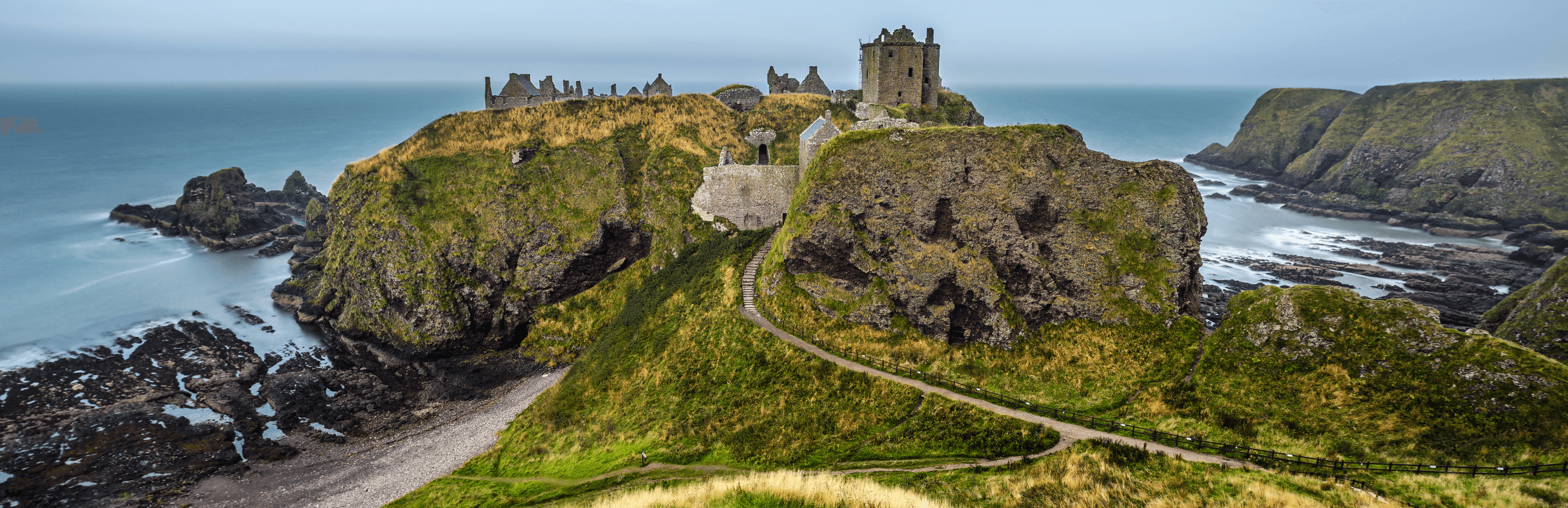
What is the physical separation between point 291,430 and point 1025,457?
31.5 meters

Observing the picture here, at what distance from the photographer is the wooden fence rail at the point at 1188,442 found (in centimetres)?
1661

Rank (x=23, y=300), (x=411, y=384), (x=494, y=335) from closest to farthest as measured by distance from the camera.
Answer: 1. (x=411, y=384)
2. (x=494, y=335)
3. (x=23, y=300)

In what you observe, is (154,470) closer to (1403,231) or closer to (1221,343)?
(1221,343)

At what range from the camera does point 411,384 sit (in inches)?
1372

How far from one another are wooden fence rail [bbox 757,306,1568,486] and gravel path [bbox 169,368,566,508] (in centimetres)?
1565

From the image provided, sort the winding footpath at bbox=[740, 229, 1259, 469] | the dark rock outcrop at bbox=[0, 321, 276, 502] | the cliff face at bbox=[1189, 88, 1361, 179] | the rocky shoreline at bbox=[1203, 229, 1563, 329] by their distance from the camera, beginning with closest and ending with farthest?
the winding footpath at bbox=[740, 229, 1259, 469] < the dark rock outcrop at bbox=[0, 321, 276, 502] < the rocky shoreline at bbox=[1203, 229, 1563, 329] < the cliff face at bbox=[1189, 88, 1361, 179]

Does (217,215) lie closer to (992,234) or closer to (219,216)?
(219,216)

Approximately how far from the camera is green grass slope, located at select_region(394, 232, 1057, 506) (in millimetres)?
22109

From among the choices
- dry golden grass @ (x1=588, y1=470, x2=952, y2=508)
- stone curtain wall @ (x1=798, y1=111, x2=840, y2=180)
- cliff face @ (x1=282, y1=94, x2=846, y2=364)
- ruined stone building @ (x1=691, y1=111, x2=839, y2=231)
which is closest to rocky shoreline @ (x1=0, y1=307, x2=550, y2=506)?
cliff face @ (x1=282, y1=94, x2=846, y2=364)

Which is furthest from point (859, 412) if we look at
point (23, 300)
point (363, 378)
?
point (23, 300)

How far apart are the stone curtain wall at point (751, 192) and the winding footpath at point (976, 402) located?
409cm

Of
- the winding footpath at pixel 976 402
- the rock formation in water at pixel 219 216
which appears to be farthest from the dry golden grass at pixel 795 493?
the rock formation in water at pixel 219 216

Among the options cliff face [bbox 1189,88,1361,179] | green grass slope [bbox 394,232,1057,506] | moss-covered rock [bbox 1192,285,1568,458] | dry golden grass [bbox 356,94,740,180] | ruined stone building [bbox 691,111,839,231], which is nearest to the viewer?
moss-covered rock [bbox 1192,285,1568,458]

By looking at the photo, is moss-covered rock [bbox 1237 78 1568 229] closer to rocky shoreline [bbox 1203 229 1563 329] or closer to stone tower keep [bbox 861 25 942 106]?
rocky shoreline [bbox 1203 229 1563 329]
